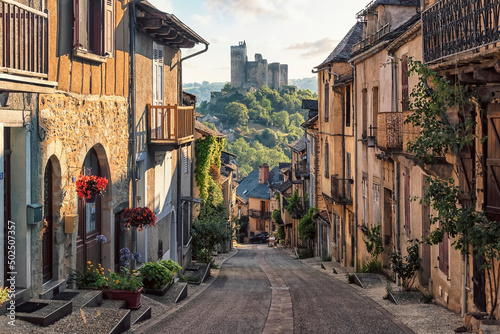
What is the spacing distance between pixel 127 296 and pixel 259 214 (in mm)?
60717

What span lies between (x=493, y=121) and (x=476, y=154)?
0.71 metres

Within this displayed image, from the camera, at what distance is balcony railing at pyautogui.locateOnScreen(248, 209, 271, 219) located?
230ft

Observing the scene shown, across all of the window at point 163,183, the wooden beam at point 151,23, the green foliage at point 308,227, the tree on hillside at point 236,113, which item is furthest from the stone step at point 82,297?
the tree on hillside at point 236,113

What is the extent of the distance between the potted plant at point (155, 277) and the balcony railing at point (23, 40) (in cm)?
590

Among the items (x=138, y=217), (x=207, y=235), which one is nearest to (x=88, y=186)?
(x=138, y=217)

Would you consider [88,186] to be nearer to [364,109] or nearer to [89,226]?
[89,226]

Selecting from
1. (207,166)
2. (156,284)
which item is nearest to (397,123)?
(156,284)

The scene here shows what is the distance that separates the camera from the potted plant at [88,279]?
10.2m

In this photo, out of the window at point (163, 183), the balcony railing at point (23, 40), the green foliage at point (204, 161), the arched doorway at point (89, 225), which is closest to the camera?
the balcony railing at point (23, 40)

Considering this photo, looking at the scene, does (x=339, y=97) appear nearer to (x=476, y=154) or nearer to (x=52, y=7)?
(x=476, y=154)

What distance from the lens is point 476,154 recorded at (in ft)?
31.1

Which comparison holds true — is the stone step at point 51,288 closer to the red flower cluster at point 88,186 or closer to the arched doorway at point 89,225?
the arched doorway at point 89,225

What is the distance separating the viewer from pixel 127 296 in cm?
1028

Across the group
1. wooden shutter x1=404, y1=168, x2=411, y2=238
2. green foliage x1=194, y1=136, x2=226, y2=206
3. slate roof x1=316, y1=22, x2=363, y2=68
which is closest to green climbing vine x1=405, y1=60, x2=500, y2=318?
wooden shutter x1=404, y1=168, x2=411, y2=238
